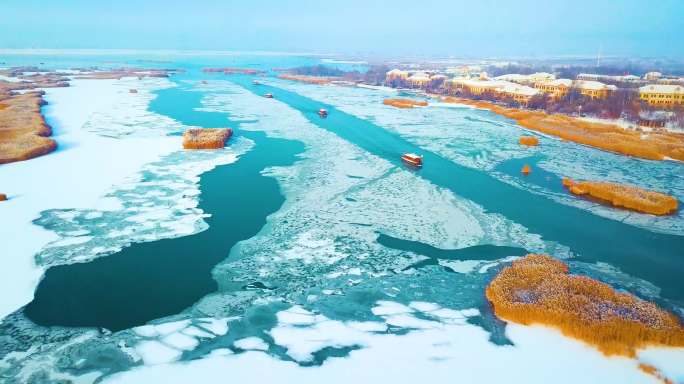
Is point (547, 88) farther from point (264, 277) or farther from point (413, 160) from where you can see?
point (264, 277)

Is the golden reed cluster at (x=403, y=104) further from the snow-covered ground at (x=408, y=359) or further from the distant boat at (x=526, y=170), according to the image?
the snow-covered ground at (x=408, y=359)

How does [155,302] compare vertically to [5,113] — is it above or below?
below

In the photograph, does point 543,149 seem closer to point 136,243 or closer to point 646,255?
point 646,255

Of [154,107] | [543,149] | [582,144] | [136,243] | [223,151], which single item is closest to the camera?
[136,243]

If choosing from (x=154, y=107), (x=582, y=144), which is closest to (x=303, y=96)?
(x=154, y=107)

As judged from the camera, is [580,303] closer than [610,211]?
Yes

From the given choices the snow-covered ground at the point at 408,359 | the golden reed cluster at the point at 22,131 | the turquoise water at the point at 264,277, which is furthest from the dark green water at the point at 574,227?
the golden reed cluster at the point at 22,131

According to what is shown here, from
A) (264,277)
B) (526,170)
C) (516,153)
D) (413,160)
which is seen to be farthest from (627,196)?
(264,277)
